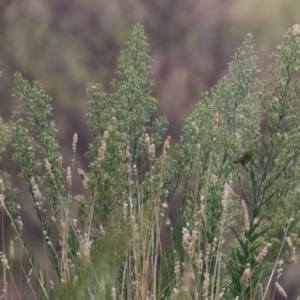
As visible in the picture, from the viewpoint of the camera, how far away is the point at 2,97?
7.63ft

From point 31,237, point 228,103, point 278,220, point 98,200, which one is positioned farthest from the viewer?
point 31,237

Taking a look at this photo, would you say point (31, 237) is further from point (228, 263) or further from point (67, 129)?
point (228, 263)

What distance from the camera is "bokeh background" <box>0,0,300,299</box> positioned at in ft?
7.67

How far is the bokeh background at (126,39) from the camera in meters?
2.34

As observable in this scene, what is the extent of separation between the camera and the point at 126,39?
2.35 meters

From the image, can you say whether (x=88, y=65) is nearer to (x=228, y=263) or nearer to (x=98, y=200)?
(x=98, y=200)

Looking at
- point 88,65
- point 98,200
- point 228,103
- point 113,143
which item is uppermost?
point 88,65

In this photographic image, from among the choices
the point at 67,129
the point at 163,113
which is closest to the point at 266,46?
the point at 163,113

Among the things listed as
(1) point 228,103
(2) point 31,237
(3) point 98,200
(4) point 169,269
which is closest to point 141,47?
(1) point 228,103

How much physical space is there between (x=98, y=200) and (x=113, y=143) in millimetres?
161

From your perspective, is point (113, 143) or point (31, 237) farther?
point (31, 237)

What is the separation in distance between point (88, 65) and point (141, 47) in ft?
1.46

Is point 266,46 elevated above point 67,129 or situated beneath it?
elevated above

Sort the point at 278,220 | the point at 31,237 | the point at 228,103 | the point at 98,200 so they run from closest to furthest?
the point at 278,220 → the point at 98,200 → the point at 228,103 → the point at 31,237
